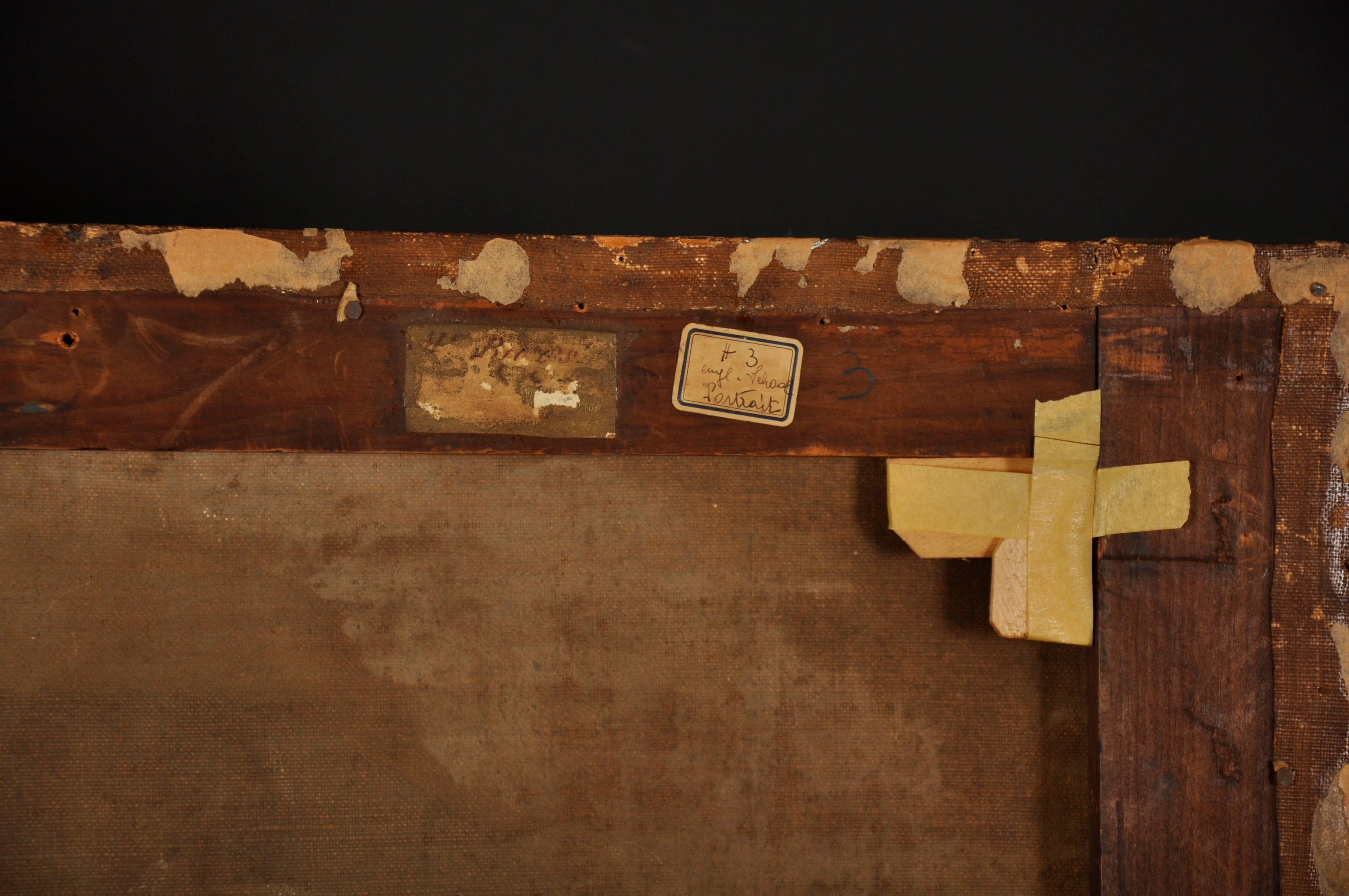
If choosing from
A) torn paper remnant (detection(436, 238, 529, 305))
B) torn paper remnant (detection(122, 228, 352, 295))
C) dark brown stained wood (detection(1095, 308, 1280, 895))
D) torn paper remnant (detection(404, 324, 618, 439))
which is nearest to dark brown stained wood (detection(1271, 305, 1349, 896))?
dark brown stained wood (detection(1095, 308, 1280, 895))

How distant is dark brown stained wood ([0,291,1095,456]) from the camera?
103 centimetres

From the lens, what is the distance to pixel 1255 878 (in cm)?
106

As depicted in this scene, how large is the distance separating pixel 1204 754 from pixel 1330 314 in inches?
26.9

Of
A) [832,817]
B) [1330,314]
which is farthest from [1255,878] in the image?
[1330,314]

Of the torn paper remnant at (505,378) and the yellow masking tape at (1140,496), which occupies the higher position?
the torn paper remnant at (505,378)

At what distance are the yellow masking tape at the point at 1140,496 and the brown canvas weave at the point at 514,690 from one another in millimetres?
205

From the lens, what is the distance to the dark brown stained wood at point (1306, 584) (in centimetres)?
105

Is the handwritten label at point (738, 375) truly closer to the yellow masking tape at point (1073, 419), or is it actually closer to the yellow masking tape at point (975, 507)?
the yellow masking tape at point (975, 507)

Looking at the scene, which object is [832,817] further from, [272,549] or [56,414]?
[56,414]

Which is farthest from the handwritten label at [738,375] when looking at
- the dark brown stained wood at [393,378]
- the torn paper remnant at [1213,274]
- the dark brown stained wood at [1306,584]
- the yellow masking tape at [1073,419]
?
the dark brown stained wood at [1306,584]

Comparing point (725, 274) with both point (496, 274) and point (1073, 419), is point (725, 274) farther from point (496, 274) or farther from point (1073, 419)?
point (1073, 419)

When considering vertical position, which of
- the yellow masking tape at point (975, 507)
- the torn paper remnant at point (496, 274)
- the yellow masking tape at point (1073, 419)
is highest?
the torn paper remnant at point (496, 274)

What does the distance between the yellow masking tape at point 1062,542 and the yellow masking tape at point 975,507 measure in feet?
0.06

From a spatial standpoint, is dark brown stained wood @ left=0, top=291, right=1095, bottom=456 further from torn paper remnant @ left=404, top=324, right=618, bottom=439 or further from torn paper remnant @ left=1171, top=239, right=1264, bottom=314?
torn paper remnant @ left=1171, top=239, right=1264, bottom=314
